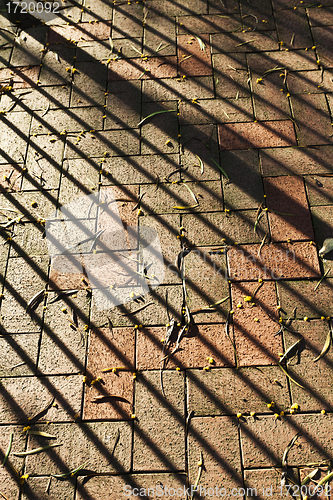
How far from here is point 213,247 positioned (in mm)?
2539

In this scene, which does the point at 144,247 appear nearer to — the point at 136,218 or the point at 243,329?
the point at 136,218

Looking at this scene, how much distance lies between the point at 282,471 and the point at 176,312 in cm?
108

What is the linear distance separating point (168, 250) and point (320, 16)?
110 inches

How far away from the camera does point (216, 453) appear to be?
6.71ft

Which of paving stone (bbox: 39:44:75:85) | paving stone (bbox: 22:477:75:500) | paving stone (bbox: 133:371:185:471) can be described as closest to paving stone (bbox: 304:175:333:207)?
paving stone (bbox: 133:371:185:471)

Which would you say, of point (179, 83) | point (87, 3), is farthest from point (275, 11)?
point (87, 3)

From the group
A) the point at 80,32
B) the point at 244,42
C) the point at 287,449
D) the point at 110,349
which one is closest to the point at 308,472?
the point at 287,449

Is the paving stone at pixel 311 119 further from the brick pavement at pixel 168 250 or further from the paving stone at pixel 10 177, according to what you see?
the paving stone at pixel 10 177

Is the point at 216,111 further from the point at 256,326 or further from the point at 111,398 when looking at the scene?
the point at 111,398

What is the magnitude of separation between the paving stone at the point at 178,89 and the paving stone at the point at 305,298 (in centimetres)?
177

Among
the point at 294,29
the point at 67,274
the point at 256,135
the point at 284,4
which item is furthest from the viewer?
the point at 284,4

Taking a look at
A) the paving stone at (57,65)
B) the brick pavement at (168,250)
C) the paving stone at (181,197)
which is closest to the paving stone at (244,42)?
the brick pavement at (168,250)

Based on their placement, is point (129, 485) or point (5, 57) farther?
point (5, 57)

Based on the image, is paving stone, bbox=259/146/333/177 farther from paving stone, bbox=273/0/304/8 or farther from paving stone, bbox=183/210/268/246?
paving stone, bbox=273/0/304/8
